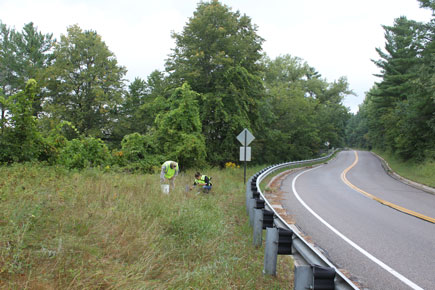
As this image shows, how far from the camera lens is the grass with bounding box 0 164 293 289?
329 centimetres

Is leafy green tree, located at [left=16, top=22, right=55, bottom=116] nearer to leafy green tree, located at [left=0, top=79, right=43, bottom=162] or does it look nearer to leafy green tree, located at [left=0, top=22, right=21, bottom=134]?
leafy green tree, located at [left=0, top=22, right=21, bottom=134]

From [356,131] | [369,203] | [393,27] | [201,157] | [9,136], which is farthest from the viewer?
[356,131]

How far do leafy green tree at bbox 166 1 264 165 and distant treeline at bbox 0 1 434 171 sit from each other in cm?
9

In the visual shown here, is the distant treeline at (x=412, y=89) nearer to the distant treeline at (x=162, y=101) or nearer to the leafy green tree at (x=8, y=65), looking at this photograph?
the distant treeline at (x=162, y=101)

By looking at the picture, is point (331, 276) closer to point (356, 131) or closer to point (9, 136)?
point (9, 136)

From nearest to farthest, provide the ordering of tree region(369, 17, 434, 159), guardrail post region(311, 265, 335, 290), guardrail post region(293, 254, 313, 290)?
guardrail post region(311, 265, 335, 290) → guardrail post region(293, 254, 313, 290) → tree region(369, 17, 434, 159)

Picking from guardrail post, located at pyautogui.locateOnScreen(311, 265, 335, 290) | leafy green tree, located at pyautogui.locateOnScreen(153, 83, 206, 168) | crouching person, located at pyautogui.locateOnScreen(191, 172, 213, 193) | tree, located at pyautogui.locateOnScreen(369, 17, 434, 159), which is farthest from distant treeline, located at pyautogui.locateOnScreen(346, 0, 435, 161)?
guardrail post, located at pyautogui.locateOnScreen(311, 265, 335, 290)

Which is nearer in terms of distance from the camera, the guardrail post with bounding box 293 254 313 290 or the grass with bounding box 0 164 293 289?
the guardrail post with bounding box 293 254 313 290

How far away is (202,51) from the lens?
22047 mm

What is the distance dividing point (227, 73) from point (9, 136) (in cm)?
1588

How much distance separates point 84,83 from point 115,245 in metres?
29.4

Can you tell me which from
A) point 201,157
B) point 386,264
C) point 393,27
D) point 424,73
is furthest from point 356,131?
point 386,264

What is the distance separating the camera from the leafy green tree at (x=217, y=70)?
22.5 metres

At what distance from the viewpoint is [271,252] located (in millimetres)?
4246
